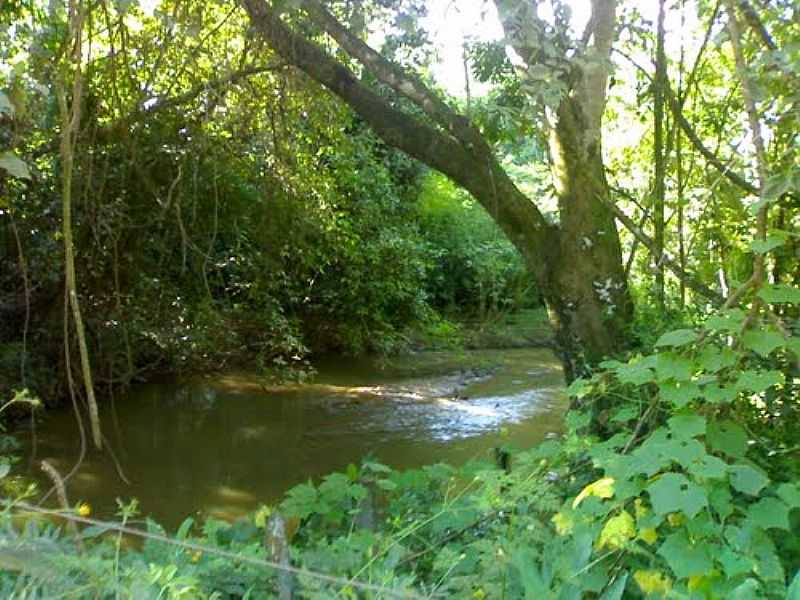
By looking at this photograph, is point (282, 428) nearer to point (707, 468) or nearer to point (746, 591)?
point (707, 468)

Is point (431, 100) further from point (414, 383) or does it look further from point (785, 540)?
point (414, 383)

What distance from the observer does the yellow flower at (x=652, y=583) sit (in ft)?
5.92

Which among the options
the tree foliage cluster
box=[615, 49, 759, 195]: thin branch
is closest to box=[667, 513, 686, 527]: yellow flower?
box=[615, 49, 759, 195]: thin branch

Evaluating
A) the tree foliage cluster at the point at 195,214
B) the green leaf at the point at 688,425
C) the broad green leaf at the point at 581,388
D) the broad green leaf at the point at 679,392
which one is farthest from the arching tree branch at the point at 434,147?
the green leaf at the point at 688,425

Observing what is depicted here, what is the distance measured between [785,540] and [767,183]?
97 centimetres

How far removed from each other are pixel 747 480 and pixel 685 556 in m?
0.26

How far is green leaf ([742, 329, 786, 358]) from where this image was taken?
2.13 meters

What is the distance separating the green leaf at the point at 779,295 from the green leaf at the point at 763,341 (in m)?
0.09

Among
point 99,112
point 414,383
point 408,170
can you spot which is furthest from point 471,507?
point 408,170

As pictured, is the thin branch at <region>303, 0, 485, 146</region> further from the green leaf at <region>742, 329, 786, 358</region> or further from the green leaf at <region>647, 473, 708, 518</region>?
the green leaf at <region>647, 473, 708, 518</region>

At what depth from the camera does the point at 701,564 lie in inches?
71.3

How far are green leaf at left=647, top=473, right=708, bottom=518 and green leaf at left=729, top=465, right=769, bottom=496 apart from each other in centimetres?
14

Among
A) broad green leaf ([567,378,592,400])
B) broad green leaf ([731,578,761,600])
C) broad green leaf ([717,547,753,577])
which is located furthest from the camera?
broad green leaf ([567,378,592,400])

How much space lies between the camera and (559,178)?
4.54 metres
